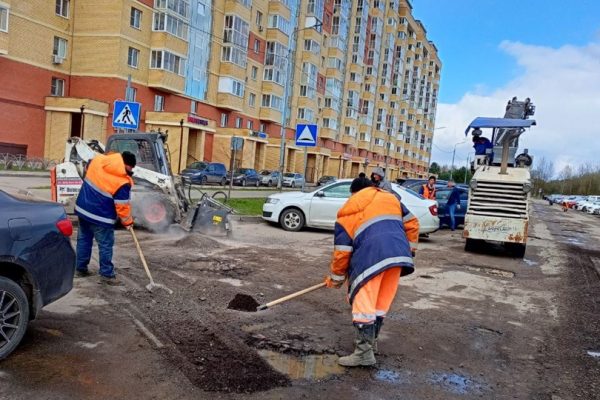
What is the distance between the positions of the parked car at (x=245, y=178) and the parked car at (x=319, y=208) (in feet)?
80.4

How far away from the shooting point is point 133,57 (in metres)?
34.2

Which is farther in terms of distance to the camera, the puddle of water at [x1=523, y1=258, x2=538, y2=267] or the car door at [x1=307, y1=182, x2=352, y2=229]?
the car door at [x1=307, y1=182, x2=352, y2=229]

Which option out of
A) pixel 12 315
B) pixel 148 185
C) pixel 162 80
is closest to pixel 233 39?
pixel 162 80

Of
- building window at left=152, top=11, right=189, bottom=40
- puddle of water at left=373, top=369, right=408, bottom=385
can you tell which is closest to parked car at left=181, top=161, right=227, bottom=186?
building window at left=152, top=11, right=189, bottom=40

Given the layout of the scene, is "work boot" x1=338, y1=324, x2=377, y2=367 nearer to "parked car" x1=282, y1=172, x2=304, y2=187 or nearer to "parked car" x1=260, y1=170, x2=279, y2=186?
"parked car" x1=260, y1=170, x2=279, y2=186

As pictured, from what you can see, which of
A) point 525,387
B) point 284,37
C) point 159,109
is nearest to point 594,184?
point 284,37

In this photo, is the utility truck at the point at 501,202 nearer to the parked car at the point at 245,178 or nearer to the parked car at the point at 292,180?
the parked car at the point at 245,178

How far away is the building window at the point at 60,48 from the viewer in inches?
1261

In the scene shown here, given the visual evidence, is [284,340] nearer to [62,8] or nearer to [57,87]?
[57,87]

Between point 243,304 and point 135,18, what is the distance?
3299cm

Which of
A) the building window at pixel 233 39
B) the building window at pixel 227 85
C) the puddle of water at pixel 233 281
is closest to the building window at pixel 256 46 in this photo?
the building window at pixel 233 39

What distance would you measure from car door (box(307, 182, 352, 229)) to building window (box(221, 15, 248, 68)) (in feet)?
106

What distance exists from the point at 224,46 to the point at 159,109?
30.7ft

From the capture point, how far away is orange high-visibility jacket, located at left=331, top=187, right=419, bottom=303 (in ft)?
13.6
